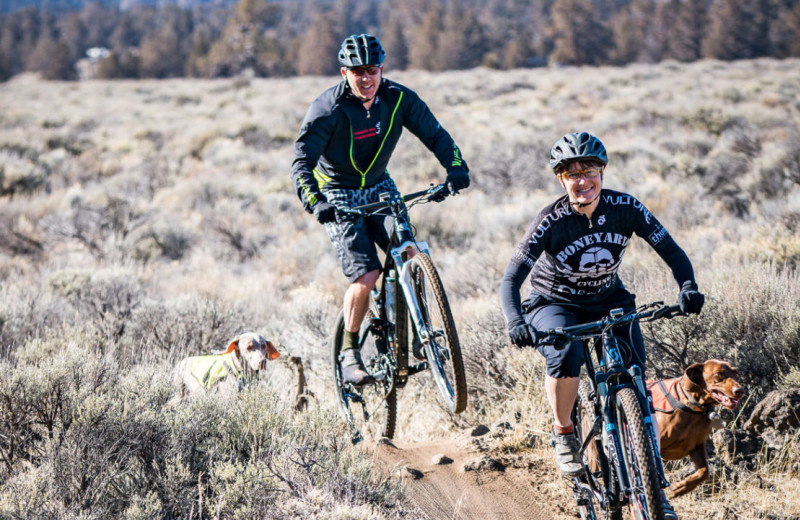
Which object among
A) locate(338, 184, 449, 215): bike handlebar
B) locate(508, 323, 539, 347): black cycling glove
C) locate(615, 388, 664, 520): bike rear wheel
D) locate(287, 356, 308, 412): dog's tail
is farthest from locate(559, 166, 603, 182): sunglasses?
locate(287, 356, 308, 412): dog's tail

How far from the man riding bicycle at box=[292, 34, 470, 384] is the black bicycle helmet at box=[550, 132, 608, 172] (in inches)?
41.5

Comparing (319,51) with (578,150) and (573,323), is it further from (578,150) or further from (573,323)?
(573,323)

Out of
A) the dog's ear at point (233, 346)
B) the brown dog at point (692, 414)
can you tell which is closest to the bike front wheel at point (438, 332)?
the brown dog at point (692, 414)

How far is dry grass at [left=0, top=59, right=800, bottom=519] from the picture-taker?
509cm

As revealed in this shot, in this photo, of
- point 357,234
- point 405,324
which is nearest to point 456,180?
point 357,234

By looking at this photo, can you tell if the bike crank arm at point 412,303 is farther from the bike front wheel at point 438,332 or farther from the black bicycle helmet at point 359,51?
the black bicycle helmet at point 359,51

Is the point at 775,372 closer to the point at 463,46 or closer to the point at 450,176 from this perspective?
the point at 450,176

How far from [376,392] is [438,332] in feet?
5.31

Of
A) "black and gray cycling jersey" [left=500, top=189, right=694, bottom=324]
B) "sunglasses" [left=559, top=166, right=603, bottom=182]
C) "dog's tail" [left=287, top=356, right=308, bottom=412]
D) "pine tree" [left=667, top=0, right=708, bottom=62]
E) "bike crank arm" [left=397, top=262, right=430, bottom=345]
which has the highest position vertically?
"pine tree" [left=667, top=0, right=708, bottom=62]

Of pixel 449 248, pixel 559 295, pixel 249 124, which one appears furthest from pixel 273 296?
pixel 249 124

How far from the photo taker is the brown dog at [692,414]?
3.60 meters

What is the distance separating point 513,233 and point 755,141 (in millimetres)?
6547

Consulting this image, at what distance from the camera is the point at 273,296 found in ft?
29.1

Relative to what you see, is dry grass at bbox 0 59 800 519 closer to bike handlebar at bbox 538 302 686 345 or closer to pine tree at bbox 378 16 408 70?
bike handlebar at bbox 538 302 686 345
